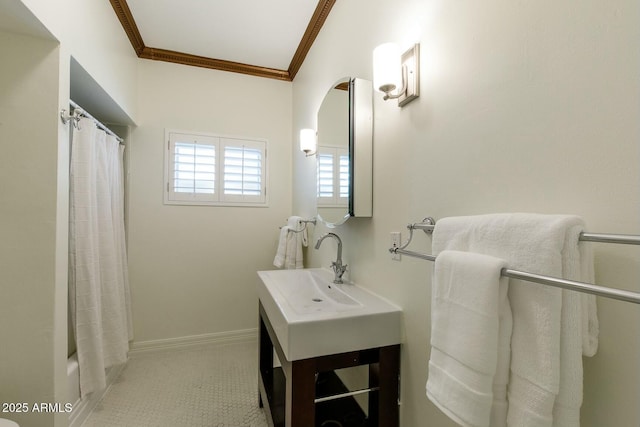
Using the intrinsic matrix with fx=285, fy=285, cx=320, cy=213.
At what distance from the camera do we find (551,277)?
53cm

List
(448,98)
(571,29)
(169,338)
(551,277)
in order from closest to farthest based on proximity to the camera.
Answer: (551,277)
(571,29)
(448,98)
(169,338)

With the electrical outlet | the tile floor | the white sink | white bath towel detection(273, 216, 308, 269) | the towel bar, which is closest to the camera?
the towel bar

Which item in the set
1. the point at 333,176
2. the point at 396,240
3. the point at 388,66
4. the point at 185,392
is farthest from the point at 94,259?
the point at 388,66

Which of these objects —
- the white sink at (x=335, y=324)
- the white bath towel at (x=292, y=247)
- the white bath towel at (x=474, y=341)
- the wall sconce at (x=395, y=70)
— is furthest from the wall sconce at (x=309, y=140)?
the white bath towel at (x=474, y=341)

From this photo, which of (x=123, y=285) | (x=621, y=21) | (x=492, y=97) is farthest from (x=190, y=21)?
(x=621, y=21)

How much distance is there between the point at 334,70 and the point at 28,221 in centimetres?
183

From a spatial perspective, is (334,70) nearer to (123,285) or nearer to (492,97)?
(492,97)

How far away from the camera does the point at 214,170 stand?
8.76 feet

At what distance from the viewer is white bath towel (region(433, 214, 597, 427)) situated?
55cm

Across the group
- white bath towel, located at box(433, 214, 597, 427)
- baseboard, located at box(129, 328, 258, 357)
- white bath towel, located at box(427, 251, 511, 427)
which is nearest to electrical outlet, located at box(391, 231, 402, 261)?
white bath towel, located at box(427, 251, 511, 427)

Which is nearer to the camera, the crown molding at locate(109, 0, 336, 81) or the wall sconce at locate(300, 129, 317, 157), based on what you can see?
the crown molding at locate(109, 0, 336, 81)

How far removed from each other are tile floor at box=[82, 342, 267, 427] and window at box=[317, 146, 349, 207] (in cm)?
139

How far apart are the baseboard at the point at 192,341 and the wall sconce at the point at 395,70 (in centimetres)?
250

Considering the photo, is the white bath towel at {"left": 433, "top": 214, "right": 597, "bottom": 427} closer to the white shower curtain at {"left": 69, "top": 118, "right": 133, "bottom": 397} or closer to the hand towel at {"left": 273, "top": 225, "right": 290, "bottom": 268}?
the hand towel at {"left": 273, "top": 225, "right": 290, "bottom": 268}
